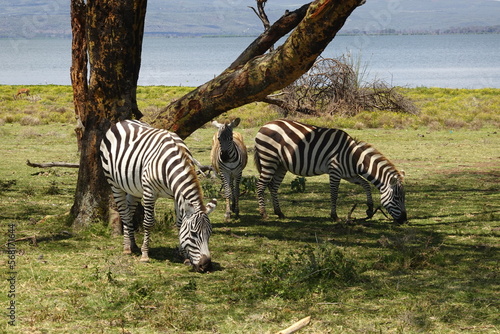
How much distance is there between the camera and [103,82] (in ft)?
33.3

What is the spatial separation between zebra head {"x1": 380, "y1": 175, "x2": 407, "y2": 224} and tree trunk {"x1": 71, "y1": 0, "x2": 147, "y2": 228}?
446 cm

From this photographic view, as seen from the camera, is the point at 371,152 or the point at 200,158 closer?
the point at 371,152

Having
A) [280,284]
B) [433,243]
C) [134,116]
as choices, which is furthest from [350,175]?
[280,284]

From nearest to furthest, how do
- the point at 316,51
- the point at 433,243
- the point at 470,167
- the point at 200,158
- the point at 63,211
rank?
the point at 316,51 < the point at 433,243 < the point at 63,211 < the point at 470,167 < the point at 200,158

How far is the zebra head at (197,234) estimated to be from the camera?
7.75 meters

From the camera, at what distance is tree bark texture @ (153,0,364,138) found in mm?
7809

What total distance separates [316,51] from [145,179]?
2.72 m

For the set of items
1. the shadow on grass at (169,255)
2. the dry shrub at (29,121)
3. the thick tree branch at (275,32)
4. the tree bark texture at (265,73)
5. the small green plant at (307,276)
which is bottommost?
the shadow on grass at (169,255)

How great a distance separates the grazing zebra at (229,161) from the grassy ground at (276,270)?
43 cm

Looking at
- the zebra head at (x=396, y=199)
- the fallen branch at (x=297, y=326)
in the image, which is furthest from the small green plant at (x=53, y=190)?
the fallen branch at (x=297, y=326)

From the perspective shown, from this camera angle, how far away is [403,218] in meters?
11.3

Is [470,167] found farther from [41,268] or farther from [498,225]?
[41,268]

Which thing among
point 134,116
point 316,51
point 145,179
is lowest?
point 145,179

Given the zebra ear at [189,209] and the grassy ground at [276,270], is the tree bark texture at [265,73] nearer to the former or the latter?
the grassy ground at [276,270]
